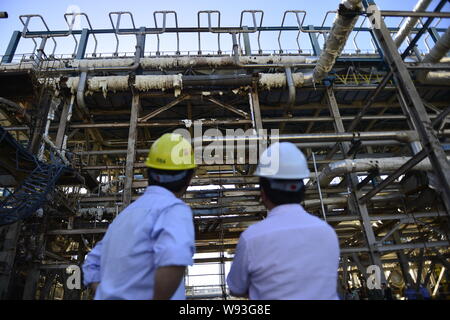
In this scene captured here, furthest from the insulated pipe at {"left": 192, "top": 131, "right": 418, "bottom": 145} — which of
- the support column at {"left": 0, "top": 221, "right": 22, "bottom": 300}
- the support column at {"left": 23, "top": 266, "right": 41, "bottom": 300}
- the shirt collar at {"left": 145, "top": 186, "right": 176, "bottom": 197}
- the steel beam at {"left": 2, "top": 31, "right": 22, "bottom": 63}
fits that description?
the steel beam at {"left": 2, "top": 31, "right": 22, "bottom": 63}

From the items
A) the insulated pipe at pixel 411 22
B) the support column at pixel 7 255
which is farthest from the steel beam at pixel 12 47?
the insulated pipe at pixel 411 22

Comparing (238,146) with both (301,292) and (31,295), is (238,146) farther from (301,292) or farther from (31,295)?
(31,295)

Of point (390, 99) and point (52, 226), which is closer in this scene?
point (52, 226)

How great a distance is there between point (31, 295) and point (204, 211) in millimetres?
4589

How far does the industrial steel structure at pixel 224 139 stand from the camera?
5617 millimetres

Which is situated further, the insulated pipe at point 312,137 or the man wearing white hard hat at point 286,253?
the insulated pipe at point 312,137

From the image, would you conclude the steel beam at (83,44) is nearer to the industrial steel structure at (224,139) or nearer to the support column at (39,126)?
the industrial steel structure at (224,139)

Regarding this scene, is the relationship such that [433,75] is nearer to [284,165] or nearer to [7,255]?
[284,165]

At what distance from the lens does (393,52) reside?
526cm

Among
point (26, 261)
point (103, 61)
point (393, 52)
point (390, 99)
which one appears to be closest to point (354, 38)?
point (390, 99)

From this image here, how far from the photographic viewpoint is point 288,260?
1296 mm

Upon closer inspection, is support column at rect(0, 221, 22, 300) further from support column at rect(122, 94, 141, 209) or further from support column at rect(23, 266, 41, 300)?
support column at rect(122, 94, 141, 209)

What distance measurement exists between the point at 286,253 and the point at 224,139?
4.92 meters

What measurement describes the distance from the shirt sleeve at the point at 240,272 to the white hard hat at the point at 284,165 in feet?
1.46
